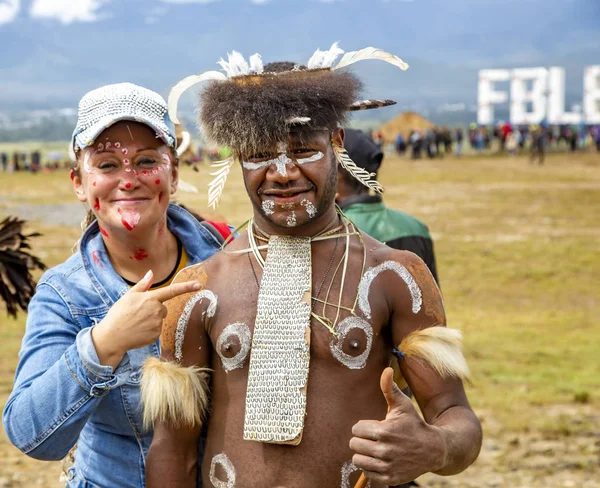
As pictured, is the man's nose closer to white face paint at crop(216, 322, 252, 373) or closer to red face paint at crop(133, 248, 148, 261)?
white face paint at crop(216, 322, 252, 373)

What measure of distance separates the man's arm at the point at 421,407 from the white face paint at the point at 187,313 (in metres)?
0.56

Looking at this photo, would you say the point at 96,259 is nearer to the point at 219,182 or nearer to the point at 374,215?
the point at 219,182

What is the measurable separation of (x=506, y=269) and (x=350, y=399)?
40.3ft

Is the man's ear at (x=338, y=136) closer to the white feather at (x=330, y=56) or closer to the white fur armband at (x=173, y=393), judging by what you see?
the white feather at (x=330, y=56)

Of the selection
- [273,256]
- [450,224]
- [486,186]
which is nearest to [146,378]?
[273,256]

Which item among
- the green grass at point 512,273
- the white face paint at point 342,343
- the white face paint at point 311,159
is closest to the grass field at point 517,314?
the green grass at point 512,273

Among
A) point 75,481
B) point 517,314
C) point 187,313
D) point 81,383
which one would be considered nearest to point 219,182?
point 187,313

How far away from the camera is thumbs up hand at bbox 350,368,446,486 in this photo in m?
2.29

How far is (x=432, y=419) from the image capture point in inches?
101

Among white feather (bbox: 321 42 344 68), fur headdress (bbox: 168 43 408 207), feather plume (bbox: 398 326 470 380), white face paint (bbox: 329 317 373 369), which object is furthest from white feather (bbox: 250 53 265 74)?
feather plume (bbox: 398 326 470 380)

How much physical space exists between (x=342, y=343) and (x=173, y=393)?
0.55m

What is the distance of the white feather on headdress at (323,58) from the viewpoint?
2.76m

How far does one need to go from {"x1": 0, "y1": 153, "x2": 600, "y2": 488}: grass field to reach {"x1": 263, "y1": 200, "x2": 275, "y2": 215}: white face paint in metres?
1.00

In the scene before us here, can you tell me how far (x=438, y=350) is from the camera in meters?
2.55
